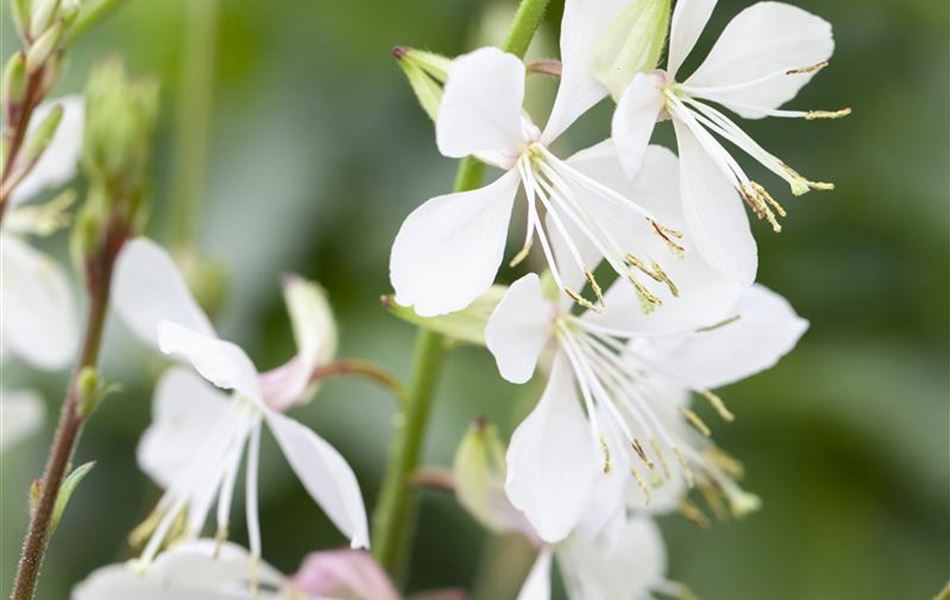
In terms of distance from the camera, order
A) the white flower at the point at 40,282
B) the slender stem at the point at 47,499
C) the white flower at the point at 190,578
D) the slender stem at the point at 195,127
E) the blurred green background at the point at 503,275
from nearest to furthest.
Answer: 1. the slender stem at the point at 47,499
2. the white flower at the point at 190,578
3. the white flower at the point at 40,282
4. the slender stem at the point at 195,127
5. the blurred green background at the point at 503,275

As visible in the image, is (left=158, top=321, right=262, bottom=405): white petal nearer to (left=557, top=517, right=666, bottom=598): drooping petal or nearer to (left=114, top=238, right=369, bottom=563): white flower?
(left=114, top=238, right=369, bottom=563): white flower

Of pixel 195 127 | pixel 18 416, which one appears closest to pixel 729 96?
pixel 18 416

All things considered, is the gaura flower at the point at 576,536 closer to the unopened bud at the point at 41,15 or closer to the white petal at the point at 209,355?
the white petal at the point at 209,355

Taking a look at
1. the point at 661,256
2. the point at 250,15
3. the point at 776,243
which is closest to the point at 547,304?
the point at 661,256

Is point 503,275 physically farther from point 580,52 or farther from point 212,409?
point 580,52

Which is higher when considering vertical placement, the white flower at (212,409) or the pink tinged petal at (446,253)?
the pink tinged petal at (446,253)

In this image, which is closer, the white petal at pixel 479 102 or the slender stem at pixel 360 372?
the white petal at pixel 479 102

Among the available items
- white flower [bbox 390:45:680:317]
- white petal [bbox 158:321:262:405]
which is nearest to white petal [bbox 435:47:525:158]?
white flower [bbox 390:45:680:317]


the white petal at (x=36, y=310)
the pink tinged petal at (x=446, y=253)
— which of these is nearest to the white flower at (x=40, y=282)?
the white petal at (x=36, y=310)
